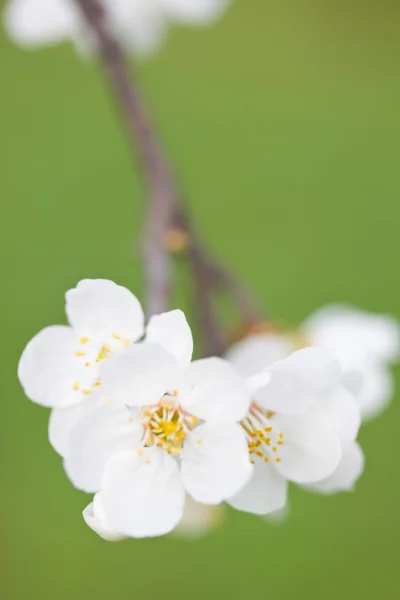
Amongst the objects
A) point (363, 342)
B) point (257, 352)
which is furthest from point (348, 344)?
point (257, 352)

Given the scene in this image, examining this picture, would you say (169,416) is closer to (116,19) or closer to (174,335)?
(174,335)

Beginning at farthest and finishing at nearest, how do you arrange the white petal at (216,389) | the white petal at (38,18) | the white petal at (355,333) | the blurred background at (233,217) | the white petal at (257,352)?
the blurred background at (233,217), the white petal at (38,18), the white petal at (355,333), the white petal at (257,352), the white petal at (216,389)

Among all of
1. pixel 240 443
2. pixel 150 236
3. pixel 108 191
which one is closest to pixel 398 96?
pixel 108 191

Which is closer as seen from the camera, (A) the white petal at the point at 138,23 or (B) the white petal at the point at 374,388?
(B) the white petal at the point at 374,388

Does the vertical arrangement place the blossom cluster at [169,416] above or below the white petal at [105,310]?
below

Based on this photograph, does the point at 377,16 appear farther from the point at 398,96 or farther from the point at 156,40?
the point at 156,40

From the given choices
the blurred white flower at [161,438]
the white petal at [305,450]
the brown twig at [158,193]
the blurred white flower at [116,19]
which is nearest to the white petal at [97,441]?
the blurred white flower at [161,438]

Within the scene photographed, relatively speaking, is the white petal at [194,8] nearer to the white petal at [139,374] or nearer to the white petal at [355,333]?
the white petal at [355,333]
